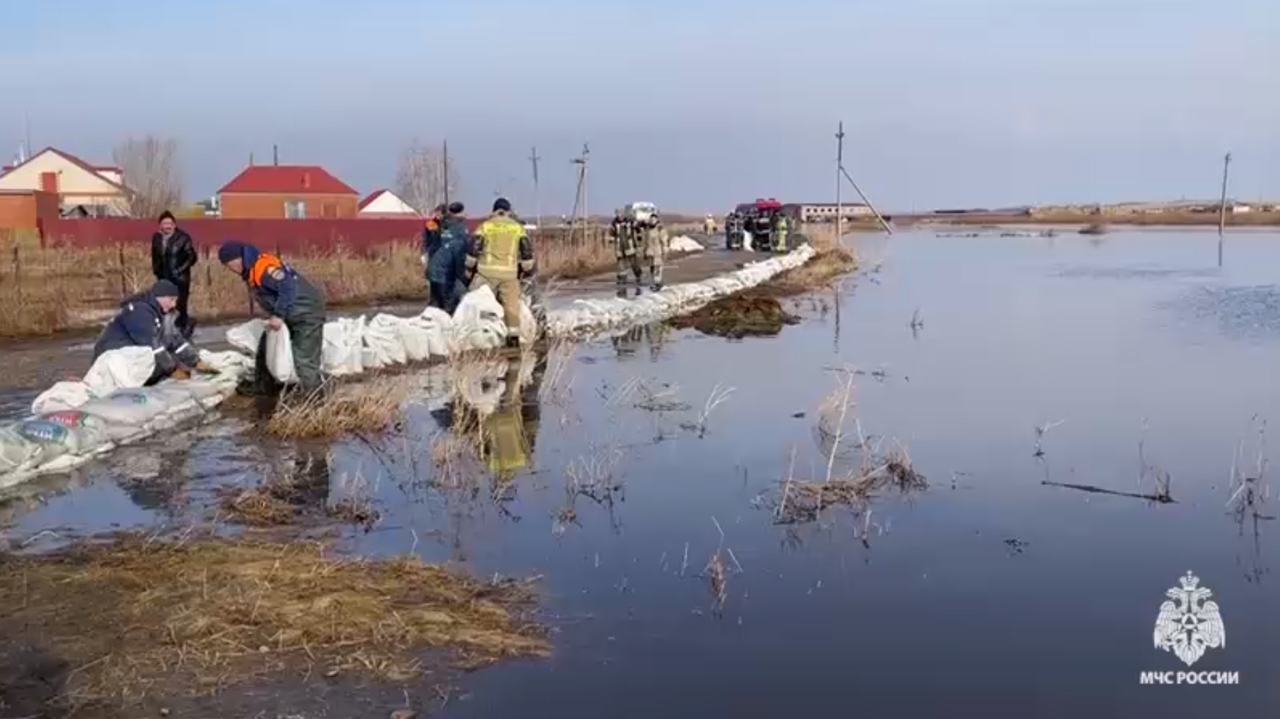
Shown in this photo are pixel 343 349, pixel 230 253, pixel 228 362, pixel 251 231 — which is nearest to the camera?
pixel 230 253

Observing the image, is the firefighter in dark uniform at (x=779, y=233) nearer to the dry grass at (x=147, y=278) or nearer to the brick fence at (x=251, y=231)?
the dry grass at (x=147, y=278)

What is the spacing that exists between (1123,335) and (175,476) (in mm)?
12465

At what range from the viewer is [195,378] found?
31.2ft

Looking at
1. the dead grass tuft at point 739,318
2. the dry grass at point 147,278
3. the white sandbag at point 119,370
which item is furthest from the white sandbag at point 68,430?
the dead grass tuft at point 739,318

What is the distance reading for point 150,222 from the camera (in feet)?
110

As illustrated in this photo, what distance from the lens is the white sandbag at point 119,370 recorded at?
28.7 ft

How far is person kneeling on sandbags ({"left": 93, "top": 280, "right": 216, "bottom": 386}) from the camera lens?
30.2ft

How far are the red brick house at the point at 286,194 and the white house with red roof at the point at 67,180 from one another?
666 cm

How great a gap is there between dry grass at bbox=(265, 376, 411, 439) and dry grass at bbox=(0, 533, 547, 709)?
9.46 feet

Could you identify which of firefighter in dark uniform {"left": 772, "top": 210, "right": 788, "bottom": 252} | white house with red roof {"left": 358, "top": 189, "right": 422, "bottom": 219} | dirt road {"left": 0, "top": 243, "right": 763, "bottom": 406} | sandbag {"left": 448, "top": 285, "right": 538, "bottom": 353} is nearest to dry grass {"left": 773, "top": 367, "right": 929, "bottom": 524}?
sandbag {"left": 448, "top": 285, "right": 538, "bottom": 353}

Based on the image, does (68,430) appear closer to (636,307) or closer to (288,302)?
(288,302)

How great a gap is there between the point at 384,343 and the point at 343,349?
0.65 meters

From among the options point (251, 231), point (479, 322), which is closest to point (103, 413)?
point (479, 322)

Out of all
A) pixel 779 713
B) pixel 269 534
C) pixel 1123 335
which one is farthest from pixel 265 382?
pixel 1123 335
